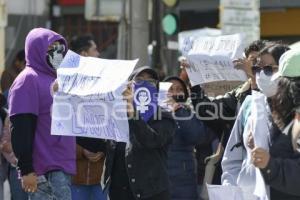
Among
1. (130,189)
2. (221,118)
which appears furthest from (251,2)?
(130,189)

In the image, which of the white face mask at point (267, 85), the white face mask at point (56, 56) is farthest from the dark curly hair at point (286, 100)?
the white face mask at point (56, 56)

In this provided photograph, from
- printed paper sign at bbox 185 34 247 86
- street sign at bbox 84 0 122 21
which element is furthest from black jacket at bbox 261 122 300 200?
street sign at bbox 84 0 122 21

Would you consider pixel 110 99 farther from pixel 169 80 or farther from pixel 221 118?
pixel 169 80

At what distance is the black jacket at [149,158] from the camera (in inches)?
240

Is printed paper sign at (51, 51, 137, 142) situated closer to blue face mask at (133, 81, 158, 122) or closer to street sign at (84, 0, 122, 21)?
blue face mask at (133, 81, 158, 122)

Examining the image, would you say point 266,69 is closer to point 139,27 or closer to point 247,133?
point 247,133

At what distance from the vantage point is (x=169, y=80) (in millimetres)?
7703

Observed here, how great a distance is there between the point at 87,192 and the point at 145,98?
1424 mm

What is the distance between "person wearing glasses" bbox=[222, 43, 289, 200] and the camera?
4633mm

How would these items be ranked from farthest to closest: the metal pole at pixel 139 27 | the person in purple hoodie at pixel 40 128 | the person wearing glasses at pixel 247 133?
the metal pole at pixel 139 27, the person in purple hoodie at pixel 40 128, the person wearing glasses at pixel 247 133

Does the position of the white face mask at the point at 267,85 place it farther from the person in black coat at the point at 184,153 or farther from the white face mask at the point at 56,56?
the person in black coat at the point at 184,153

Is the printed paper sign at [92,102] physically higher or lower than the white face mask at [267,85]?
lower

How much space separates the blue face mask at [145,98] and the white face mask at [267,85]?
1.27 metres

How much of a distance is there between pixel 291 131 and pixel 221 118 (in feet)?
7.59
